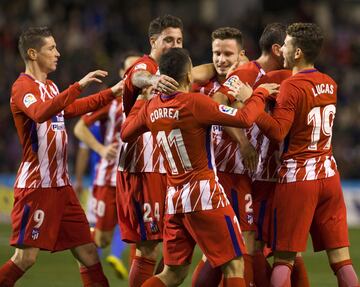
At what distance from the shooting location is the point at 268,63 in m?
8.53

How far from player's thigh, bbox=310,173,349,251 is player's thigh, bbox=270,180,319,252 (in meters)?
0.10

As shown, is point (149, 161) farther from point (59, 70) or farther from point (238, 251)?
point (59, 70)

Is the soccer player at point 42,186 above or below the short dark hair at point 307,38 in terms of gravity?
below

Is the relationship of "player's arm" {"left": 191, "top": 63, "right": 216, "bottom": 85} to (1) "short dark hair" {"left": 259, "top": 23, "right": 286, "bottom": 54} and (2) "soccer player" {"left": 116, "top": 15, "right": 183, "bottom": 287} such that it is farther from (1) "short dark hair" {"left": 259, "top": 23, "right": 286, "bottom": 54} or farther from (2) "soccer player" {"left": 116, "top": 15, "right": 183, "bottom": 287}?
(1) "short dark hair" {"left": 259, "top": 23, "right": 286, "bottom": 54}

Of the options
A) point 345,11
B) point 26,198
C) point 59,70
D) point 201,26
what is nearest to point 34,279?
point 26,198

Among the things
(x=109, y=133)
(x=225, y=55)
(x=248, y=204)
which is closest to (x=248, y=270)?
(x=248, y=204)

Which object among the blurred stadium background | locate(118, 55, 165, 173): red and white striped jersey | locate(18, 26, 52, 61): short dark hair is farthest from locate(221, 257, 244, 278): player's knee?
the blurred stadium background

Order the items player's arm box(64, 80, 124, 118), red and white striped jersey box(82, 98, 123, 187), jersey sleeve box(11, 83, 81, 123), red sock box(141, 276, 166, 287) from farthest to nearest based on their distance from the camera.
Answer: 1. red and white striped jersey box(82, 98, 123, 187)
2. player's arm box(64, 80, 124, 118)
3. jersey sleeve box(11, 83, 81, 123)
4. red sock box(141, 276, 166, 287)

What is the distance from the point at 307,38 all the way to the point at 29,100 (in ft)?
6.79

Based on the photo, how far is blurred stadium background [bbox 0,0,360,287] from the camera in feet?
60.2

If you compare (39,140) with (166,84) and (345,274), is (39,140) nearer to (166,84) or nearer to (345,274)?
(166,84)

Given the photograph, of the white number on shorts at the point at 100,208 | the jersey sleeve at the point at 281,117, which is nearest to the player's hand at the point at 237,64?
the jersey sleeve at the point at 281,117

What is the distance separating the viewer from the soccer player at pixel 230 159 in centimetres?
814

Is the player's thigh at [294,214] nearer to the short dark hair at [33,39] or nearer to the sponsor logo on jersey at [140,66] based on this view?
the sponsor logo on jersey at [140,66]
